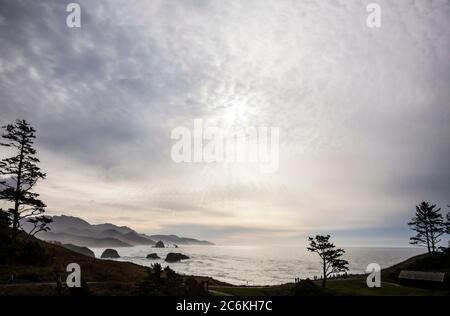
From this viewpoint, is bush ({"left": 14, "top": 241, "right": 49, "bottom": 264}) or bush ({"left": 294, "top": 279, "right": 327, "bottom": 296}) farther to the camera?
bush ({"left": 14, "top": 241, "right": 49, "bottom": 264})

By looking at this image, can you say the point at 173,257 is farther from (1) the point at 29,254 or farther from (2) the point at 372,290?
(2) the point at 372,290

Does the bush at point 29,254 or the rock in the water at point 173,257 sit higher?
the bush at point 29,254

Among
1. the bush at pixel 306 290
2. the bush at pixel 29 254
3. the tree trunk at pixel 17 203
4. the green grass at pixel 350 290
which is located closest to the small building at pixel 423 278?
the green grass at pixel 350 290

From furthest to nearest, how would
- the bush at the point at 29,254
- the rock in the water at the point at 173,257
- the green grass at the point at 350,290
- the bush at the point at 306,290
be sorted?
1. the rock in the water at the point at 173,257
2. the bush at the point at 29,254
3. the green grass at the point at 350,290
4. the bush at the point at 306,290

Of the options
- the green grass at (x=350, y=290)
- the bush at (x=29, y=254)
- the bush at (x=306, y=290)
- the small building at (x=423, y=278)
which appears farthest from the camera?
the small building at (x=423, y=278)

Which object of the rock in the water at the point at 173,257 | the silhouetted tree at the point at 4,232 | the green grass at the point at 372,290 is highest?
the silhouetted tree at the point at 4,232

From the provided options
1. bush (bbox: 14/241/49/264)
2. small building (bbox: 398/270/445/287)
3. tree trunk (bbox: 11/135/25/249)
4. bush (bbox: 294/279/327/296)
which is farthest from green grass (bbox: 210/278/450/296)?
tree trunk (bbox: 11/135/25/249)

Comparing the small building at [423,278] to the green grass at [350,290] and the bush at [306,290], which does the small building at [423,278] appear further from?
the bush at [306,290]

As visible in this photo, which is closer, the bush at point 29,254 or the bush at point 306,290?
the bush at point 306,290

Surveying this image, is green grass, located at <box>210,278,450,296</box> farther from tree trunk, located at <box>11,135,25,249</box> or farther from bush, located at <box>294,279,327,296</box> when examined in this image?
tree trunk, located at <box>11,135,25,249</box>
